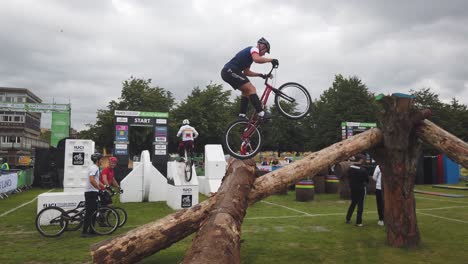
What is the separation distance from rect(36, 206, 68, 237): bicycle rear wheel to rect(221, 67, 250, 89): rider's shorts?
266 inches

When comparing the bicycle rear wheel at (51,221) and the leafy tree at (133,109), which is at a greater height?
the leafy tree at (133,109)

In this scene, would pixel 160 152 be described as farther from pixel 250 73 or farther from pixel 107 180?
pixel 250 73

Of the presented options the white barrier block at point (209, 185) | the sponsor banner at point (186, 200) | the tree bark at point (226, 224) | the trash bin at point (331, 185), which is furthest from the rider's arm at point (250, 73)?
the trash bin at point (331, 185)

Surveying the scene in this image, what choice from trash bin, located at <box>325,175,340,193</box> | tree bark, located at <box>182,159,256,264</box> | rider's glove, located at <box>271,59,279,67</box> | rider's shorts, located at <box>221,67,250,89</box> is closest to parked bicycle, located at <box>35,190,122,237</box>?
tree bark, located at <box>182,159,256,264</box>

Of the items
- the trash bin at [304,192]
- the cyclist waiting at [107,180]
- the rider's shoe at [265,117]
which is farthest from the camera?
the trash bin at [304,192]

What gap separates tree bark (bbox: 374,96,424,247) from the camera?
7475 millimetres

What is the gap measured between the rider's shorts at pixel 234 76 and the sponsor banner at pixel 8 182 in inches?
657

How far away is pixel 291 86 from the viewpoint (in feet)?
21.9

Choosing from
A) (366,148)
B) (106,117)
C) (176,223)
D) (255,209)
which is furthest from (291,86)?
(106,117)

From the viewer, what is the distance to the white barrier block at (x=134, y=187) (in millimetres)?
16719

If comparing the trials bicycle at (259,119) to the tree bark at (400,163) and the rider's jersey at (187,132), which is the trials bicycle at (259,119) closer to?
the tree bark at (400,163)

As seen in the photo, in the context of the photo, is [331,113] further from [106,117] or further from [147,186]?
[147,186]

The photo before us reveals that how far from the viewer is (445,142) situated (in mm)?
6918

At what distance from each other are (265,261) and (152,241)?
2.59 metres
